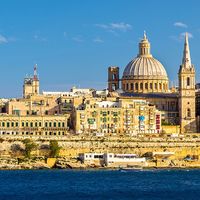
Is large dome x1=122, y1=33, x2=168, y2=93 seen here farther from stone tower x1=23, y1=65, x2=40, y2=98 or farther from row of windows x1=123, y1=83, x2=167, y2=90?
stone tower x1=23, y1=65, x2=40, y2=98

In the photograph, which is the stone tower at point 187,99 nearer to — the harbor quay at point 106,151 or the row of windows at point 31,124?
the harbor quay at point 106,151

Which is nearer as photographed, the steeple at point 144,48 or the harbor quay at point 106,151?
the harbor quay at point 106,151

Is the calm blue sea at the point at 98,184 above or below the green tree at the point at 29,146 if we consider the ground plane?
below

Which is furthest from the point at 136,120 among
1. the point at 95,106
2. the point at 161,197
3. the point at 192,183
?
the point at 161,197

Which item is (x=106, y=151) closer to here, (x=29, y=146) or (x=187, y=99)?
(x=29, y=146)

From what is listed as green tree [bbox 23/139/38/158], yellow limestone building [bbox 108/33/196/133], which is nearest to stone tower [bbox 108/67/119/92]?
yellow limestone building [bbox 108/33/196/133]

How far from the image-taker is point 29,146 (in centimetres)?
8106

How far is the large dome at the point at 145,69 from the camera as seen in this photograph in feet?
348

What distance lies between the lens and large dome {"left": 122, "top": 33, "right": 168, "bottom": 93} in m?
106

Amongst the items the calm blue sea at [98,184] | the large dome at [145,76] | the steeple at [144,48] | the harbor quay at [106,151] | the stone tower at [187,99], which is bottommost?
the calm blue sea at [98,184]

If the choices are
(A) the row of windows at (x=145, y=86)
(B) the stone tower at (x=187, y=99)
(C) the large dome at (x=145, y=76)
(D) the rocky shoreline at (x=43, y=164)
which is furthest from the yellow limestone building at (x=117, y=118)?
(A) the row of windows at (x=145, y=86)

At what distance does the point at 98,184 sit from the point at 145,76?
45.2 m

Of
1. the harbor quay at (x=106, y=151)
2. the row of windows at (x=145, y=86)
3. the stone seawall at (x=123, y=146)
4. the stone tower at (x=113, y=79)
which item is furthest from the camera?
the stone tower at (x=113, y=79)

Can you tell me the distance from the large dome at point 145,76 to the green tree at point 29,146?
2673 centimetres
